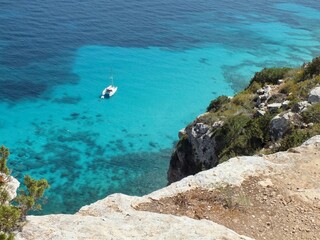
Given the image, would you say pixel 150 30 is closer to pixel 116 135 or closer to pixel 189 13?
pixel 189 13

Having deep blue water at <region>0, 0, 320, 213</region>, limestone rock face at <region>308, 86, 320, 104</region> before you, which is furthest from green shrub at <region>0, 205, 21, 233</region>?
deep blue water at <region>0, 0, 320, 213</region>

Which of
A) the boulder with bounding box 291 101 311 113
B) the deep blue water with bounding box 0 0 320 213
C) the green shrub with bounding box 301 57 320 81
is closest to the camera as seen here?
the boulder with bounding box 291 101 311 113

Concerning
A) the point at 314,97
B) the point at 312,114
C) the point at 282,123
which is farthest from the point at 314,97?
the point at 282,123

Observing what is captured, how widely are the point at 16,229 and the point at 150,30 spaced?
70.6 m

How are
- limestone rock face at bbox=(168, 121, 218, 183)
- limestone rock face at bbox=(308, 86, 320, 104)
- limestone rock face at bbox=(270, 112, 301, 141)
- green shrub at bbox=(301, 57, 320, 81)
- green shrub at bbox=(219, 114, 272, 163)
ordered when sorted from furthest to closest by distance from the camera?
green shrub at bbox=(301, 57, 320, 81) → limestone rock face at bbox=(168, 121, 218, 183) → green shrub at bbox=(219, 114, 272, 163) → limestone rock face at bbox=(308, 86, 320, 104) → limestone rock face at bbox=(270, 112, 301, 141)

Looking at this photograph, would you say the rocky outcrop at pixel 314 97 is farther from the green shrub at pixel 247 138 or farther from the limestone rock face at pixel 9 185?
the limestone rock face at pixel 9 185

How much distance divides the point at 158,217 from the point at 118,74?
50.5 meters

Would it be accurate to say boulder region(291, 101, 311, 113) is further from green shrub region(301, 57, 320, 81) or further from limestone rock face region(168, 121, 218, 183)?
green shrub region(301, 57, 320, 81)

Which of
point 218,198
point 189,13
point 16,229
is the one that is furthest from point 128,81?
point 16,229

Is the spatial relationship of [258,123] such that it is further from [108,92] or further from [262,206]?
[108,92]

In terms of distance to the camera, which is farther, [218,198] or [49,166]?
[49,166]

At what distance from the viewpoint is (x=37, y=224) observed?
948 centimetres

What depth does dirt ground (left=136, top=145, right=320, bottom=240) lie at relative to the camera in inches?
477

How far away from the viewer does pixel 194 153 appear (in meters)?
27.2
